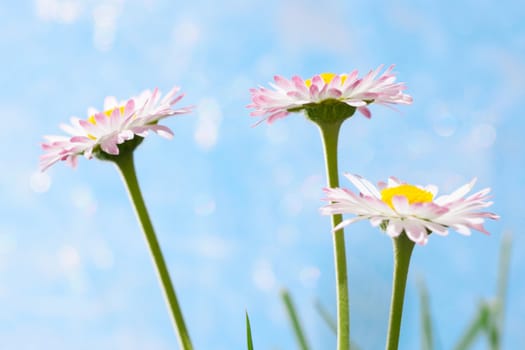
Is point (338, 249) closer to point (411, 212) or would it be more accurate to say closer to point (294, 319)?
point (411, 212)

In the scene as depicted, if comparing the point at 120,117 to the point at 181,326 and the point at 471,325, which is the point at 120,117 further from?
the point at 471,325

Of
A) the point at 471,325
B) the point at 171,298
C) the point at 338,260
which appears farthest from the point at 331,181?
the point at 471,325

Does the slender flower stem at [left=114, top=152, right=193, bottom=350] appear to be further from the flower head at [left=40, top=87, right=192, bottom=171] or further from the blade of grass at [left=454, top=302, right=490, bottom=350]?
the blade of grass at [left=454, top=302, right=490, bottom=350]

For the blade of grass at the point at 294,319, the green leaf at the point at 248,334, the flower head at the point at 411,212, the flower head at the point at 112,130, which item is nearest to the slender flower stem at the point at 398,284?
the flower head at the point at 411,212

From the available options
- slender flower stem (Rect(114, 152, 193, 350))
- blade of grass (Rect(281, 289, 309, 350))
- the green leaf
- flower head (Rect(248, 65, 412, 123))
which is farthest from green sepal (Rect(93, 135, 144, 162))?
blade of grass (Rect(281, 289, 309, 350))

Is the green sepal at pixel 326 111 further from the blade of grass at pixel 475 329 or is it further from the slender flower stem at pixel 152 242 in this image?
the blade of grass at pixel 475 329

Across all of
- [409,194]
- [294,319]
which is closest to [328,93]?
[409,194]
